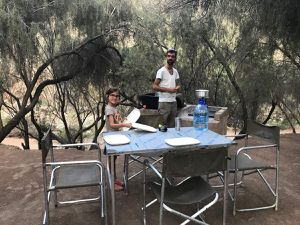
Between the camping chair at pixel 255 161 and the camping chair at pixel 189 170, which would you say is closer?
the camping chair at pixel 189 170

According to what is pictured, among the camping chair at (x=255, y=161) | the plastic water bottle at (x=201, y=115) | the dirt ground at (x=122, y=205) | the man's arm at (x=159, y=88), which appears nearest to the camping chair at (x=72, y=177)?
the dirt ground at (x=122, y=205)

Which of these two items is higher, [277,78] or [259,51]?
[259,51]

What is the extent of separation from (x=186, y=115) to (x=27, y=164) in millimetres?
2236

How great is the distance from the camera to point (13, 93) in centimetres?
877

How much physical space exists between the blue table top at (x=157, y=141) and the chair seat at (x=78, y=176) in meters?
0.35

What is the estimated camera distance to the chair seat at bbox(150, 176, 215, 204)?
2.43m

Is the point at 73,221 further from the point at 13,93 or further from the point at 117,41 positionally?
the point at 13,93

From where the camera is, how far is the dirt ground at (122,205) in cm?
293

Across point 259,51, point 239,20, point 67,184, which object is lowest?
point 67,184

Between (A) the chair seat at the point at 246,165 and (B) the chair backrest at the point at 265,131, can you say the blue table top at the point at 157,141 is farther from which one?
(B) the chair backrest at the point at 265,131

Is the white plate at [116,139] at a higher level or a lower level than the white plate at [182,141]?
lower

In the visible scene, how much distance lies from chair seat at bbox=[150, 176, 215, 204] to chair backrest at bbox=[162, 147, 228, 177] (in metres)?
0.21

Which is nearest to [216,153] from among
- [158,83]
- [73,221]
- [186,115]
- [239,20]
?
[73,221]

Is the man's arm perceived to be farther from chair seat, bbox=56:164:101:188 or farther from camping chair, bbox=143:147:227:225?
camping chair, bbox=143:147:227:225
